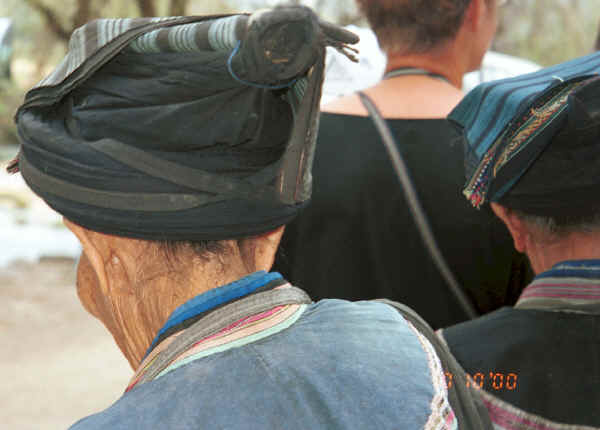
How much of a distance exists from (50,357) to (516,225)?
15.9 feet

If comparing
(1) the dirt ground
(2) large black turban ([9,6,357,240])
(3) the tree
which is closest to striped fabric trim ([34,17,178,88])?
(2) large black turban ([9,6,357,240])

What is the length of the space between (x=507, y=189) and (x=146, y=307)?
3.16ft

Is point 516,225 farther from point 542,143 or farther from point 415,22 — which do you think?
point 415,22

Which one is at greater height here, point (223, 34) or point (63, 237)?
point (223, 34)

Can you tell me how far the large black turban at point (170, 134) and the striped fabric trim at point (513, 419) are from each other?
75cm

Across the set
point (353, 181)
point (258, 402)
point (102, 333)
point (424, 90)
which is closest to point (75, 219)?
point (258, 402)

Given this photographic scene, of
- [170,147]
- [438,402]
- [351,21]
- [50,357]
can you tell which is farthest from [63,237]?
[438,402]

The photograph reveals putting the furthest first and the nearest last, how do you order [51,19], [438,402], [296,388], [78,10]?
1. [51,19]
2. [78,10]
3. [438,402]
4. [296,388]

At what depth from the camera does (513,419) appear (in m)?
1.63

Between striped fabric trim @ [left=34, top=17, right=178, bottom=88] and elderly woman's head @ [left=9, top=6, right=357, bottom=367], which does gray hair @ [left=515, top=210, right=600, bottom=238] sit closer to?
elderly woman's head @ [left=9, top=6, right=357, bottom=367]

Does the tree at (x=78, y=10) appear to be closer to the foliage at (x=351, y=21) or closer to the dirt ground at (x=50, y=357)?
the foliage at (x=351, y=21)

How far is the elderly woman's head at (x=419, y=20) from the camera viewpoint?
2.24 meters

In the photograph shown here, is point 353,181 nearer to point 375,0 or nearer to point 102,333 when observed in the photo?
Result: point 375,0
